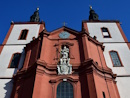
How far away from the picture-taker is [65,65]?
1545cm

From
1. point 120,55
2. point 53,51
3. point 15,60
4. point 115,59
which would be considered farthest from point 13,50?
point 120,55

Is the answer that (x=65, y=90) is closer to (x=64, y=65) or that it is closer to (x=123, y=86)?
(x=64, y=65)

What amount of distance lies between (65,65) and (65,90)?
98.1 inches

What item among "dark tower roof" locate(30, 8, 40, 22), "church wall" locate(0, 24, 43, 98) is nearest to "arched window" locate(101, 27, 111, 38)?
"church wall" locate(0, 24, 43, 98)

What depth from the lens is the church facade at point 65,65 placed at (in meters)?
13.9

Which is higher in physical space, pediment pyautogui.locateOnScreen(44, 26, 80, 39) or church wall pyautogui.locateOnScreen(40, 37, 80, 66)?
pediment pyautogui.locateOnScreen(44, 26, 80, 39)

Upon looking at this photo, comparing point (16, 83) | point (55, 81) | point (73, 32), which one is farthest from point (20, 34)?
point (55, 81)

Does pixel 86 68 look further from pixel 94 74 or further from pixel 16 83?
pixel 16 83

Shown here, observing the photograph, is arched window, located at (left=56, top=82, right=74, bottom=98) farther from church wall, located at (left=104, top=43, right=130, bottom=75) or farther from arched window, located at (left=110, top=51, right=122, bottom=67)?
arched window, located at (left=110, top=51, right=122, bottom=67)

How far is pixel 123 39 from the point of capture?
23047 mm

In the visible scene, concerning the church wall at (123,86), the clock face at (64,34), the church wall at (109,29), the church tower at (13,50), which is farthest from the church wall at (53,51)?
the church wall at (109,29)

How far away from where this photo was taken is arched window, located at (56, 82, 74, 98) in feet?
44.4

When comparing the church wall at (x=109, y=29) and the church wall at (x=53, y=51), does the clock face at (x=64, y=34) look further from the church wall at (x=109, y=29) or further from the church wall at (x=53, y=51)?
the church wall at (x=109, y=29)

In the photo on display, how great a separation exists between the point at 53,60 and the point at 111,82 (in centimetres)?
597
